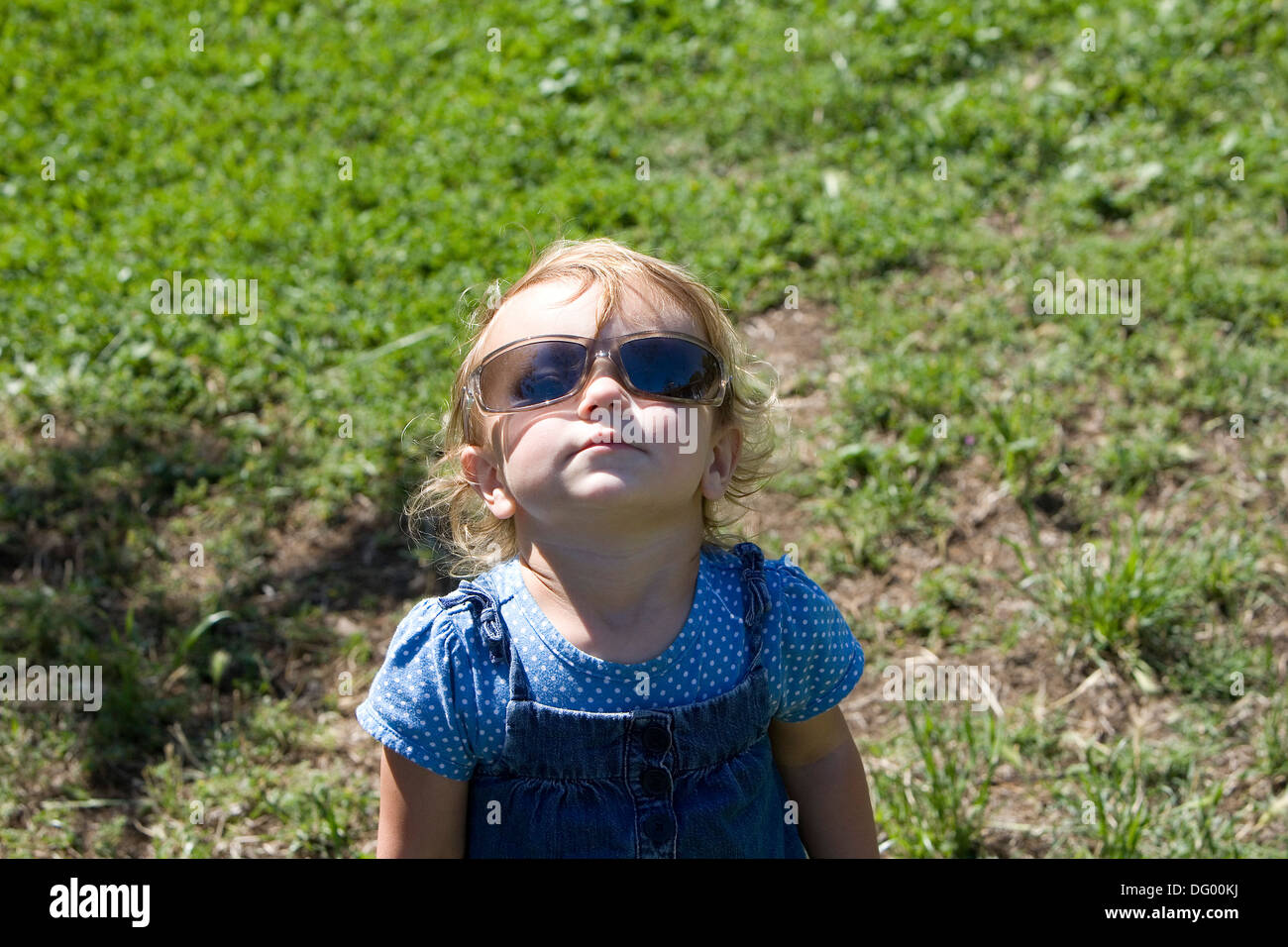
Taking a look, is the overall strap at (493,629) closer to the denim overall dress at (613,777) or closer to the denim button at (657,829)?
the denim overall dress at (613,777)

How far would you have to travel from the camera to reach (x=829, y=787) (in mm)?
2352

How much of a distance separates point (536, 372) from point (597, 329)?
13 cm

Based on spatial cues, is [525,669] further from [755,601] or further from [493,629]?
[755,601]

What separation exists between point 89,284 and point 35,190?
3.19 ft

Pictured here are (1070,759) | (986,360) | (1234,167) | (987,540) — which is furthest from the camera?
(1234,167)

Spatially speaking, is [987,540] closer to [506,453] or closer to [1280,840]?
[1280,840]

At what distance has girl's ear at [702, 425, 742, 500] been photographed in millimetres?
2262

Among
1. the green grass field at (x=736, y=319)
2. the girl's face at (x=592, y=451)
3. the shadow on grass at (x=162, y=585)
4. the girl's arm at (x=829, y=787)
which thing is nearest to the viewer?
the girl's face at (x=592, y=451)

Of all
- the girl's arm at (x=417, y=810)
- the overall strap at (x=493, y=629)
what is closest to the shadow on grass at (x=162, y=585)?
the girl's arm at (x=417, y=810)

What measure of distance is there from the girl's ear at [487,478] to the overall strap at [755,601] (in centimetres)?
42

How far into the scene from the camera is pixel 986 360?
4504 millimetres

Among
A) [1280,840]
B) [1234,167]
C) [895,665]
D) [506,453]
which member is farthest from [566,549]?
[1234,167]

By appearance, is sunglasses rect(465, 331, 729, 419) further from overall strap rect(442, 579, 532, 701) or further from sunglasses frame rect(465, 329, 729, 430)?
overall strap rect(442, 579, 532, 701)

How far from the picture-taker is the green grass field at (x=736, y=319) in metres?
3.43
